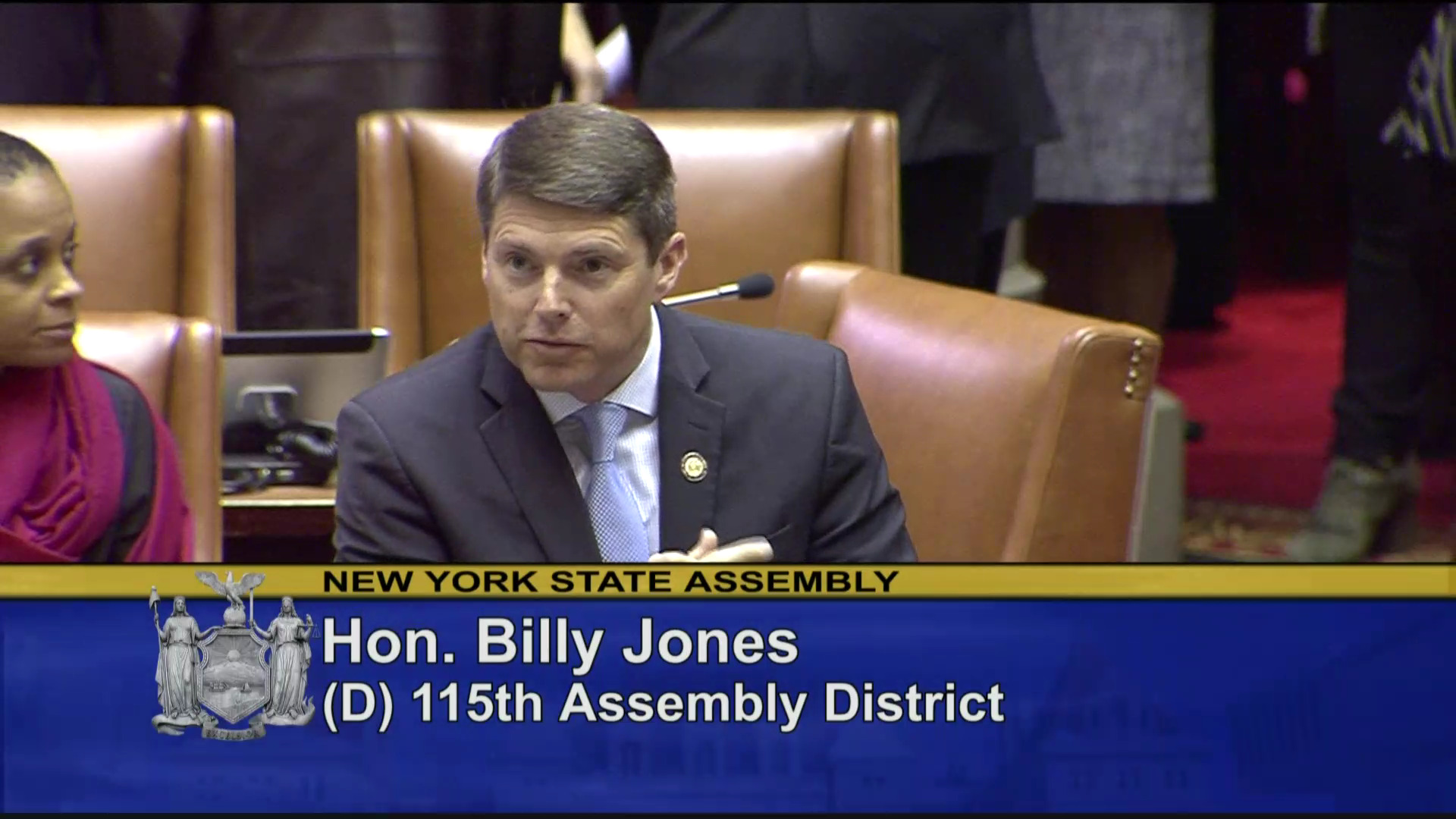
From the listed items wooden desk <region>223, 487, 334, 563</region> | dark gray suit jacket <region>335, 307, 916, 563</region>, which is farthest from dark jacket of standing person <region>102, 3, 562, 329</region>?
dark gray suit jacket <region>335, 307, 916, 563</region>

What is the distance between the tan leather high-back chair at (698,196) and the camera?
92.5 inches

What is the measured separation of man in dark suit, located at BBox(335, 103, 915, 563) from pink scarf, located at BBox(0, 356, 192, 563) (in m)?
0.17

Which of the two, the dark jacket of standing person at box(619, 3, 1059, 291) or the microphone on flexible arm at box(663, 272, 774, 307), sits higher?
the dark jacket of standing person at box(619, 3, 1059, 291)

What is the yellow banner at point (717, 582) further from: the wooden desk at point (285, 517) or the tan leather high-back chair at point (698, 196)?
the tan leather high-back chair at point (698, 196)

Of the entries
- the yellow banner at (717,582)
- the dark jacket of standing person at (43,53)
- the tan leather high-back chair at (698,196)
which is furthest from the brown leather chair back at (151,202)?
the yellow banner at (717,582)

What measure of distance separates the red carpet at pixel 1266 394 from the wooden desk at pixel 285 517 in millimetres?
2103

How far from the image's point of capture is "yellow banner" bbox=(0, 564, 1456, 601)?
143 centimetres

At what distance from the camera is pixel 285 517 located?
1974 millimetres

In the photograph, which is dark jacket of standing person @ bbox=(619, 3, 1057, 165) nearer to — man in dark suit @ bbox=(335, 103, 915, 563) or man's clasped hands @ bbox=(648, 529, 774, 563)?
man in dark suit @ bbox=(335, 103, 915, 563)

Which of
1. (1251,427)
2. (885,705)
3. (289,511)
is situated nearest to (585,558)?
(885,705)

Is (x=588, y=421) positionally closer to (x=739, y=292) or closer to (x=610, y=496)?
(x=610, y=496)

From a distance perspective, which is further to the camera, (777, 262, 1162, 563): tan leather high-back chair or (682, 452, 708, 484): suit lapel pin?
(777, 262, 1162, 563): tan leather high-back chair

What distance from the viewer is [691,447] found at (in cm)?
161

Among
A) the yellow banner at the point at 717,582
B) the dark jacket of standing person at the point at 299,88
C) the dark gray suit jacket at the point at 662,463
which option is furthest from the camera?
the dark jacket of standing person at the point at 299,88
